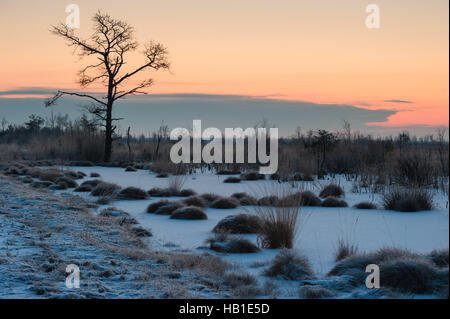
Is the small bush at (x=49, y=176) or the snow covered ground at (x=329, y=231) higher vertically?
the small bush at (x=49, y=176)

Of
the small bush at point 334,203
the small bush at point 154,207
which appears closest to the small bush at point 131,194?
the small bush at point 154,207

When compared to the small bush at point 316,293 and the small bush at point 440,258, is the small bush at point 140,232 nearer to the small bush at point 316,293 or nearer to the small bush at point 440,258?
the small bush at point 316,293

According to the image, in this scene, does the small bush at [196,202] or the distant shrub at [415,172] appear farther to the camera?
the distant shrub at [415,172]

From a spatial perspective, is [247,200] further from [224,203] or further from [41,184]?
[41,184]

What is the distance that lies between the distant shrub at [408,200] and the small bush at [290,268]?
563cm

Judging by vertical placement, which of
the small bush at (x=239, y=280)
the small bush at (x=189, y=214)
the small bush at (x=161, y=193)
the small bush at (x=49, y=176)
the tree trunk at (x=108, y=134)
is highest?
the tree trunk at (x=108, y=134)

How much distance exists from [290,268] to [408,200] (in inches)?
235

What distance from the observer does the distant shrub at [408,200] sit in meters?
10.4

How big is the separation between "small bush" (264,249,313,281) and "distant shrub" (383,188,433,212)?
5627 millimetres

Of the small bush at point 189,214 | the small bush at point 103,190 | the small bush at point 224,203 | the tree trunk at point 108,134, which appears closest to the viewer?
the small bush at point 189,214

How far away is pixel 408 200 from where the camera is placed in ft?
34.2

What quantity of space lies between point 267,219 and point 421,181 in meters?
6.87

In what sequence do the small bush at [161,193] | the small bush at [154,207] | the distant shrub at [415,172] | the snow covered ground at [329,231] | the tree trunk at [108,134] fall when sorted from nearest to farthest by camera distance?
1. the snow covered ground at [329,231]
2. the small bush at [154,207]
3. the distant shrub at [415,172]
4. the small bush at [161,193]
5. the tree trunk at [108,134]

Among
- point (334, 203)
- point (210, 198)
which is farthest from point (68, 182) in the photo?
point (334, 203)
